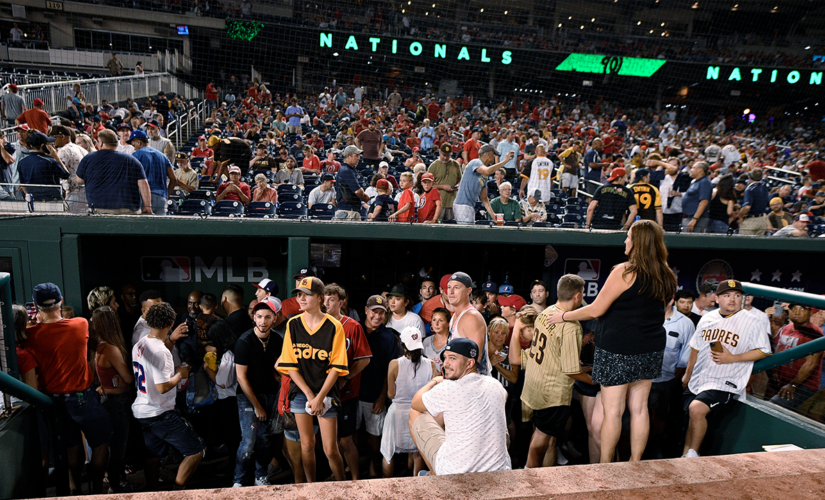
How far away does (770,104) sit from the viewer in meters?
27.3

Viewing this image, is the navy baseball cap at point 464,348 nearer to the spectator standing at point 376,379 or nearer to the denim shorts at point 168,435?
the spectator standing at point 376,379

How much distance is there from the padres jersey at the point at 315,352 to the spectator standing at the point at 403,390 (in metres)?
0.50

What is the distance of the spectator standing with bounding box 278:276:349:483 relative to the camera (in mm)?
3742

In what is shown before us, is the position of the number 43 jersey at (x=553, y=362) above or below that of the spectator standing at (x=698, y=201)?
below

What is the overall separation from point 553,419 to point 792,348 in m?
1.84

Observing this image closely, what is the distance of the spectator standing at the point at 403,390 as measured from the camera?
409 centimetres

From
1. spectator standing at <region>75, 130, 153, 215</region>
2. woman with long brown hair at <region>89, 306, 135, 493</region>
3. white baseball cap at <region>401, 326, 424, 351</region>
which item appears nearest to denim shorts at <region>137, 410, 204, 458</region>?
woman with long brown hair at <region>89, 306, 135, 493</region>

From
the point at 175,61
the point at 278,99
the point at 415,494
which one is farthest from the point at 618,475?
the point at 175,61

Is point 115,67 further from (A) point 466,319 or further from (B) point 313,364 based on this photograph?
(A) point 466,319

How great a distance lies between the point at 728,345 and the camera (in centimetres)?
394

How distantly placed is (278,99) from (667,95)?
19489 millimetres

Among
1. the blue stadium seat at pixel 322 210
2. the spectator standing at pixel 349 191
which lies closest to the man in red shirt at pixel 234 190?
the blue stadium seat at pixel 322 210

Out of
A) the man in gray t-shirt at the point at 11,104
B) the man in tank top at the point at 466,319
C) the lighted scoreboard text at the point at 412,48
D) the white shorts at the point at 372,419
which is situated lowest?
the white shorts at the point at 372,419

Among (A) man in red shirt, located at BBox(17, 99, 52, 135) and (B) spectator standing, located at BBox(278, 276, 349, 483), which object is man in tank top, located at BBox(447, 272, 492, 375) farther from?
(A) man in red shirt, located at BBox(17, 99, 52, 135)
